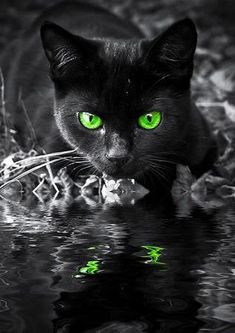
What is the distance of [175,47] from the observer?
3.38 meters

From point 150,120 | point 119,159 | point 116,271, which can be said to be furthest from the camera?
point 150,120

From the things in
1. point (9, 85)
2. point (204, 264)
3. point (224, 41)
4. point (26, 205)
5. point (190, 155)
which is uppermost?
point (224, 41)

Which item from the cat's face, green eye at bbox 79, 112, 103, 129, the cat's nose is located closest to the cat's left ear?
the cat's face

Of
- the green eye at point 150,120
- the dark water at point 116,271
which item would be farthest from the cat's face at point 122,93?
Answer: the dark water at point 116,271

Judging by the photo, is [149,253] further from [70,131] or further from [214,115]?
[214,115]

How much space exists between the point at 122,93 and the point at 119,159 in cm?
34

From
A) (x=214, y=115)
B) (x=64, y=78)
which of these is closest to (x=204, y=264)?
(x=64, y=78)

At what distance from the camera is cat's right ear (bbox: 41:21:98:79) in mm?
3371

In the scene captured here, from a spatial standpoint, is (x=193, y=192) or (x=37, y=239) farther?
(x=193, y=192)

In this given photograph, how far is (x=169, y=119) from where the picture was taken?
3625mm

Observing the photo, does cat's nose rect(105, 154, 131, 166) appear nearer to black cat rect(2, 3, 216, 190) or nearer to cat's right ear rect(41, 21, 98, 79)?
black cat rect(2, 3, 216, 190)

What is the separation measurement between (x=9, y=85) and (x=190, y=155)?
211 cm

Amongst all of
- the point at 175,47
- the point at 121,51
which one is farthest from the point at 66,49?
the point at 175,47

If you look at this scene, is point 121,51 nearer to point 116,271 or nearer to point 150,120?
point 150,120
